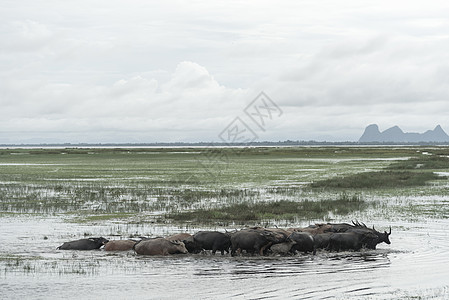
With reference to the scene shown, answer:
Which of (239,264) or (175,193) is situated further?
(175,193)

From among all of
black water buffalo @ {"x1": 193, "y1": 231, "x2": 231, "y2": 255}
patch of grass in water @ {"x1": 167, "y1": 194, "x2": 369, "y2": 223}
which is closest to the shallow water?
black water buffalo @ {"x1": 193, "y1": 231, "x2": 231, "y2": 255}

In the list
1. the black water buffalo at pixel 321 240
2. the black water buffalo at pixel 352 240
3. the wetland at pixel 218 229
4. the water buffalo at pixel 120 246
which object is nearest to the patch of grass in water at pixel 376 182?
the wetland at pixel 218 229

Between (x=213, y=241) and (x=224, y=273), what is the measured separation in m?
2.51

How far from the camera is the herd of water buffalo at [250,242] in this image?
15.8 meters

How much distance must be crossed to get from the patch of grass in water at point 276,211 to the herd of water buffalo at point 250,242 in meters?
6.30

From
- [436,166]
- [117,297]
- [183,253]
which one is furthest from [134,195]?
[436,166]

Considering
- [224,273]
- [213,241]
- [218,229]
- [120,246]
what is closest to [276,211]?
[218,229]

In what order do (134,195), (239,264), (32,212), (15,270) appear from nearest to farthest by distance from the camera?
(15,270) → (239,264) → (32,212) → (134,195)

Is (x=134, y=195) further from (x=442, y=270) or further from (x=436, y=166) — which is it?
(x=436, y=166)

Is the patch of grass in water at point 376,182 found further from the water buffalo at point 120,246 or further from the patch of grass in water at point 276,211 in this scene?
the water buffalo at point 120,246

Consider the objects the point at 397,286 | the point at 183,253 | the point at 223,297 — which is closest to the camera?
the point at 223,297

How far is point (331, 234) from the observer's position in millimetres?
16812

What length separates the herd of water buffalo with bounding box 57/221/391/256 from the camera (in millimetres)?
15797

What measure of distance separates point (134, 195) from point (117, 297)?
20.7 m
